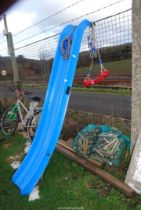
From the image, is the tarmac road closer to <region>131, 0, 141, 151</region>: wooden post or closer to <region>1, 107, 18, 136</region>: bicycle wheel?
<region>131, 0, 141, 151</region>: wooden post

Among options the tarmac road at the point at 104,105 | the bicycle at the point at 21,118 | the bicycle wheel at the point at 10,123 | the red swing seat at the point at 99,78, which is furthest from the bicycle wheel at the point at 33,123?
the red swing seat at the point at 99,78

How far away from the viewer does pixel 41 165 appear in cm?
351

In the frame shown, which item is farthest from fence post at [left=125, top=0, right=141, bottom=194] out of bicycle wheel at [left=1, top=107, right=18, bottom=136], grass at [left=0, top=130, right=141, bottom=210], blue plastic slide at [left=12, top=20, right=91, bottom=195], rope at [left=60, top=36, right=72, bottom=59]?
bicycle wheel at [left=1, top=107, right=18, bottom=136]

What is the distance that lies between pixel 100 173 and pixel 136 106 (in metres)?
1.02

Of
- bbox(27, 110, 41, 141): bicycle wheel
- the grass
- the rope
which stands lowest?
the grass

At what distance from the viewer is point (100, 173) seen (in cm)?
338

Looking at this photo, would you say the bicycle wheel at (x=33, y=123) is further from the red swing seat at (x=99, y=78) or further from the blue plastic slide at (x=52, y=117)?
the red swing seat at (x=99, y=78)

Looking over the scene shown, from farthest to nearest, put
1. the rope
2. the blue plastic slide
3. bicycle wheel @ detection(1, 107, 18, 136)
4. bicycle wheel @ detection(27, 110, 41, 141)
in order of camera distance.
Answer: bicycle wheel @ detection(1, 107, 18, 136)
bicycle wheel @ detection(27, 110, 41, 141)
the rope
the blue plastic slide

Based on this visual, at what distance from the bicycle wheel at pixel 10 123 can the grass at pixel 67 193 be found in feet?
6.87

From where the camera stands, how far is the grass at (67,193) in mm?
2974

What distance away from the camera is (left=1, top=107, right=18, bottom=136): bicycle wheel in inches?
243

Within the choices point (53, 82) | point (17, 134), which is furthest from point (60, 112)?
point (17, 134)

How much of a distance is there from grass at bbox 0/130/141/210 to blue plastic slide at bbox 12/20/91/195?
0.19 m

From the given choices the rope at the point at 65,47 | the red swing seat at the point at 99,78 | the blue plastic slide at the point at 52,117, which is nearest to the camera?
the blue plastic slide at the point at 52,117
